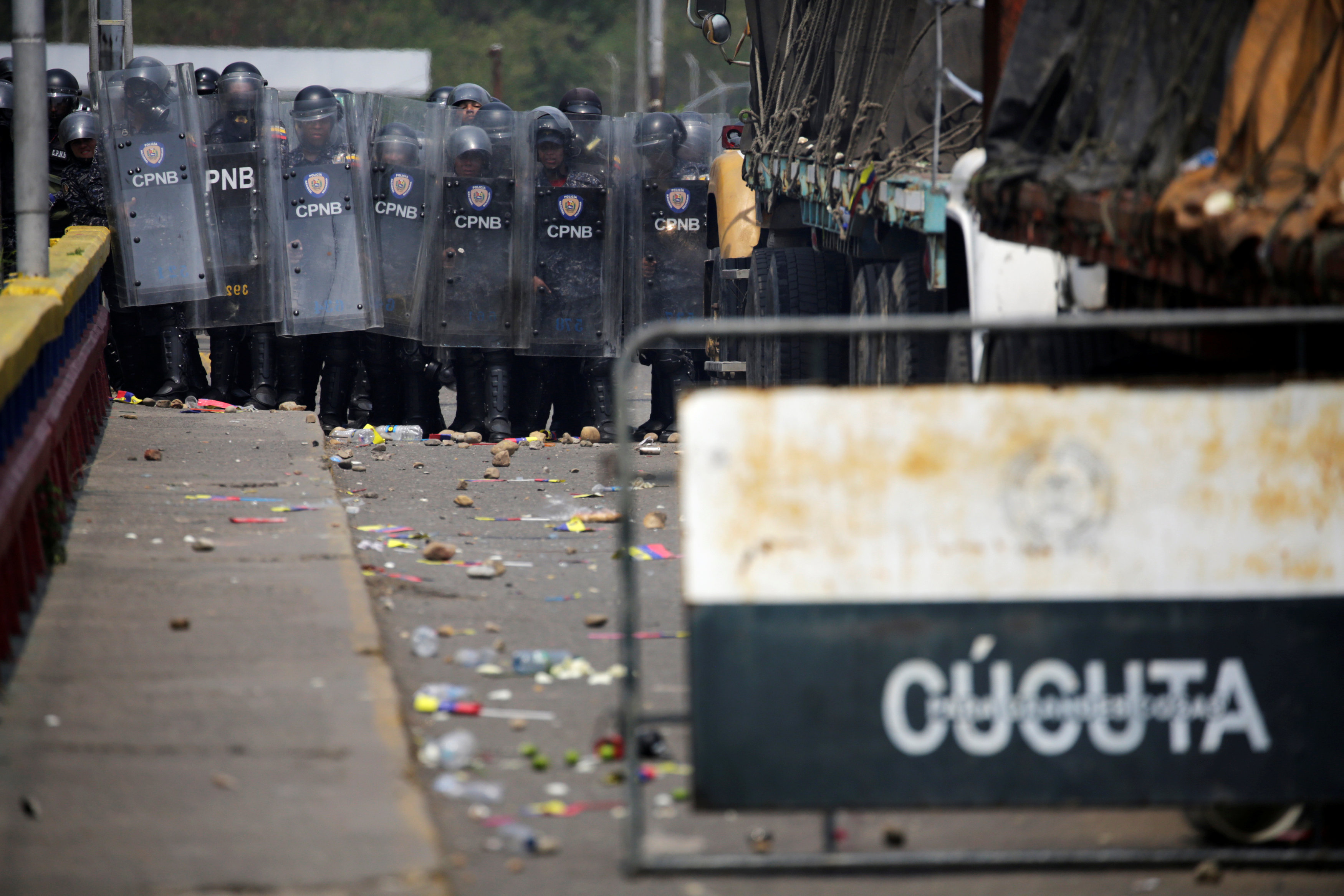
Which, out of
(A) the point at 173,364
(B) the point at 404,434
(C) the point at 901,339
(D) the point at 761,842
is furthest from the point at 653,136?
(D) the point at 761,842

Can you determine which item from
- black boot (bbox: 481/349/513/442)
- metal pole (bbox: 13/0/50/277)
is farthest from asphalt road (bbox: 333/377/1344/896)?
black boot (bbox: 481/349/513/442)

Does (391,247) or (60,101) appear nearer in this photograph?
(391,247)

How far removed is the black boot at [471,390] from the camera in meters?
14.1

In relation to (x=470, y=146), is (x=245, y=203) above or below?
below

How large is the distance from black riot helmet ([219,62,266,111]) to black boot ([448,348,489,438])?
105 inches

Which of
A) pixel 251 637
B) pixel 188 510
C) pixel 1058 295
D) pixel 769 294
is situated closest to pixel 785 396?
pixel 251 637

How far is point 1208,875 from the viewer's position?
376 centimetres

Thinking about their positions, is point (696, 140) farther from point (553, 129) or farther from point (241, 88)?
point (241, 88)

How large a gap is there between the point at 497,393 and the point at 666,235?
2.04m

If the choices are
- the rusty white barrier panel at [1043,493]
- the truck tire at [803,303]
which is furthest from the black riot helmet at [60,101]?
the rusty white barrier panel at [1043,493]

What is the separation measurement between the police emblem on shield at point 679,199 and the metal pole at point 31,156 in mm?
6683

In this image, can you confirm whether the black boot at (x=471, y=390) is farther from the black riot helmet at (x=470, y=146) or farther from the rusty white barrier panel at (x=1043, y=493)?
the rusty white barrier panel at (x=1043, y=493)

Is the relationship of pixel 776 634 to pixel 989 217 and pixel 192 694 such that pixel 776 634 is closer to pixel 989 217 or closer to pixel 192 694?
pixel 192 694

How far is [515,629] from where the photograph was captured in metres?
6.37
